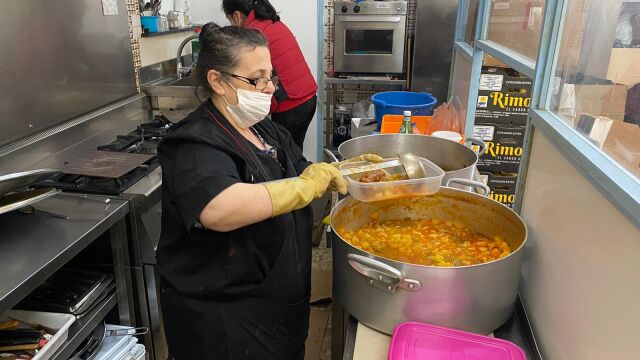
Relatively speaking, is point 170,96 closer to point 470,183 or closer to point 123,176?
point 123,176

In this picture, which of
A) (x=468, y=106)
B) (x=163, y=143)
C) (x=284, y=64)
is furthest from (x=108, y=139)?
(x=468, y=106)

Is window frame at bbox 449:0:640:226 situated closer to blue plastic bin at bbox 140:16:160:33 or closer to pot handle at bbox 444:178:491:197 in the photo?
Result: pot handle at bbox 444:178:491:197

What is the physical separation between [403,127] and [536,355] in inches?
41.5

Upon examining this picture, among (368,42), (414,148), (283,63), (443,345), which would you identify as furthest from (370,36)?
(443,345)

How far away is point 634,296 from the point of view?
2.19 ft

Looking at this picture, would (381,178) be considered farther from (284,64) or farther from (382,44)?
(382,44)

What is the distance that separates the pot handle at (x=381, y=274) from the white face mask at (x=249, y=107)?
0.43 metres

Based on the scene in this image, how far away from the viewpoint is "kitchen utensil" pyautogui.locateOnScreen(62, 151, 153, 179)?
65.2 inches

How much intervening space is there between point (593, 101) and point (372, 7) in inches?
110

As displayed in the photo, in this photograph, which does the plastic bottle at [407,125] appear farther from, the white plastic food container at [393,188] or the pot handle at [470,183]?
the white plastic food container at [393,188]

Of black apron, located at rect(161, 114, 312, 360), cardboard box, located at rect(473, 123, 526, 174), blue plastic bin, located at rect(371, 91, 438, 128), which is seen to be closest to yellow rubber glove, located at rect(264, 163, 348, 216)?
black apron, located at rect(161, 114, 312, 360)

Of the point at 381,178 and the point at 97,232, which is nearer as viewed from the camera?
the point at 381,178

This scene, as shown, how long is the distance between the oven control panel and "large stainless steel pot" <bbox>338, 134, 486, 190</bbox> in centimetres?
210

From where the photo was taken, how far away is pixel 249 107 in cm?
114
